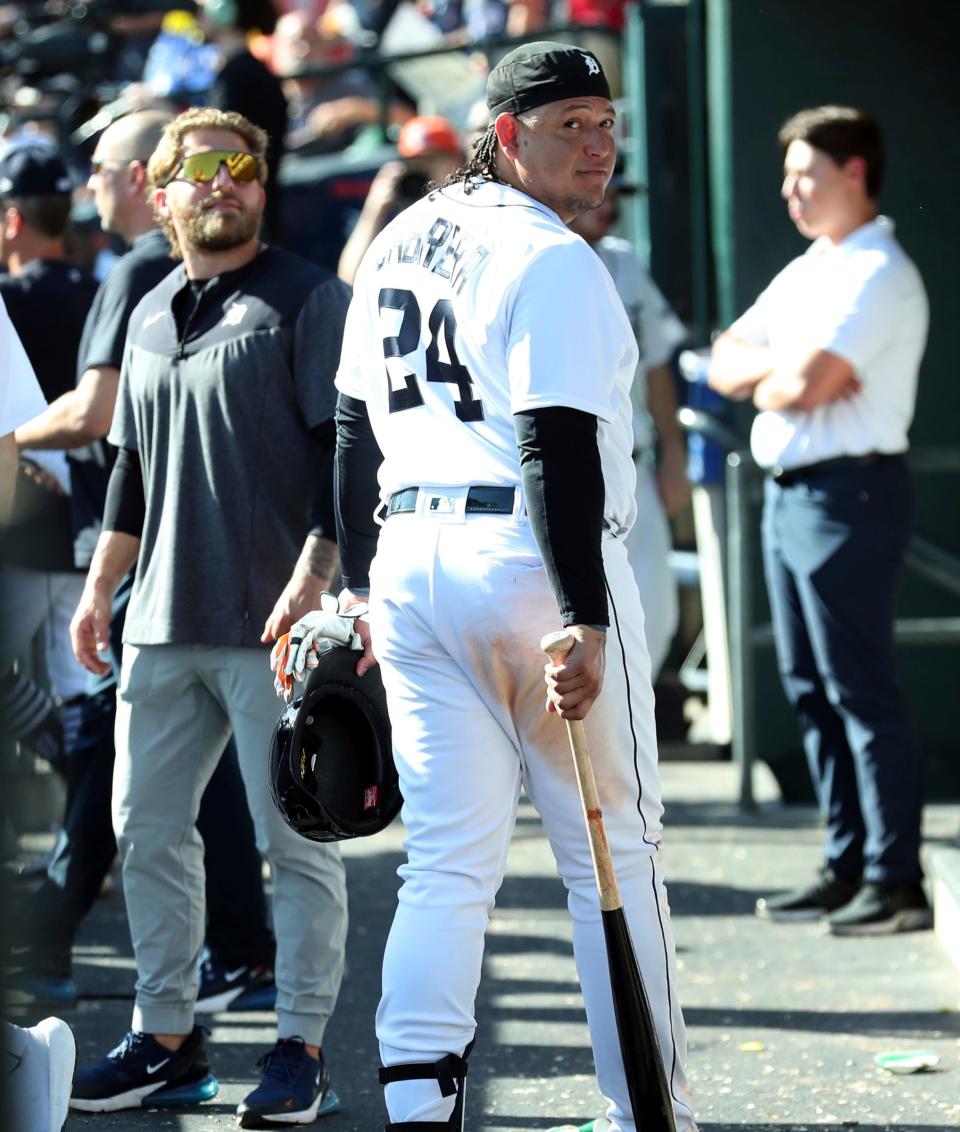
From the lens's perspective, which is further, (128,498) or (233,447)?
(128,498)

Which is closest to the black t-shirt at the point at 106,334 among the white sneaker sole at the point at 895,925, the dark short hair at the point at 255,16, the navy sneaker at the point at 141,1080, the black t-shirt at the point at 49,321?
the black t-shirt at the point at 49,321

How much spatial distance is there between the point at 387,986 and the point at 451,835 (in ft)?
0.94

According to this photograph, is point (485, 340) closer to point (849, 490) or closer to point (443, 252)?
point (443, 252)

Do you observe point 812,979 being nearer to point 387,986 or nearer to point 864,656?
point 864,656

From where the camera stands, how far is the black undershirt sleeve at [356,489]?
13.0 ft

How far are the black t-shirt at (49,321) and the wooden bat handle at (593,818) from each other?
2.93 meters

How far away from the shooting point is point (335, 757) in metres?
3.95

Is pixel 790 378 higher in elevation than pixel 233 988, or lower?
higher

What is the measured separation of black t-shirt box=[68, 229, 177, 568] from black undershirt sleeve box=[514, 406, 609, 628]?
6.05 feet

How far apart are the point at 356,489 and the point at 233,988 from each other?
6.08ft

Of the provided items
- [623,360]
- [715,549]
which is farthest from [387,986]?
[715,549]

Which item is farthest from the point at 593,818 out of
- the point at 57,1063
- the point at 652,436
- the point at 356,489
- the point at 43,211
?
the point at 652,436

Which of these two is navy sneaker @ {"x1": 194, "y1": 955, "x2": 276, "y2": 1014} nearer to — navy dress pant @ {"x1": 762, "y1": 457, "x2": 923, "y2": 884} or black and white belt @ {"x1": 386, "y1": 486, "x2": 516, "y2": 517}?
navy dress pant @ {"x1": 762, "y1": 457, "x2": 923, "y2": 884}

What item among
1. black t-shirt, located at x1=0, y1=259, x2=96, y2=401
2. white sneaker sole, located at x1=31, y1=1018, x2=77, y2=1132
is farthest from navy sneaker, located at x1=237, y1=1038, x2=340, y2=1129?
black t-shirt, located at x1=0, y1=259, x2=96, y2=401
